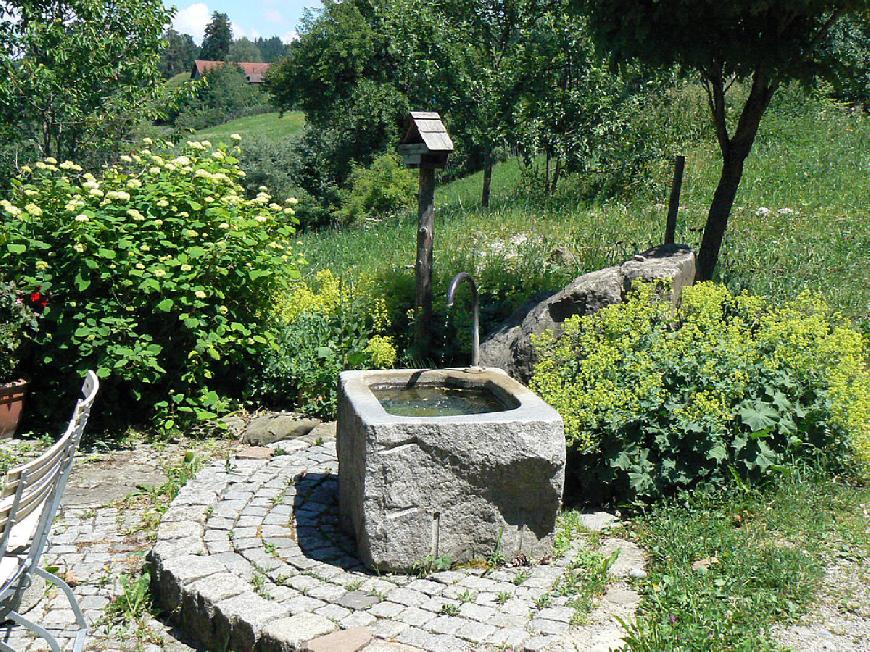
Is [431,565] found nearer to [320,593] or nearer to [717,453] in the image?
[320,593]

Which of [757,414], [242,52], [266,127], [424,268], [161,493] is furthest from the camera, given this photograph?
[242,52]

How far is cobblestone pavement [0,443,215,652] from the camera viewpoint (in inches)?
150

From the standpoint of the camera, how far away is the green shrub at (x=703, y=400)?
473 centimetres

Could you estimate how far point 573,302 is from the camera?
20.4ft

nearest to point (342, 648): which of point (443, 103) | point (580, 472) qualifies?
point (580, 472)

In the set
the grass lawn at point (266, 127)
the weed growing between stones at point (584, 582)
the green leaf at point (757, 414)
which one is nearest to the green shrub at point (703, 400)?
the green leaf at point (757, 414)

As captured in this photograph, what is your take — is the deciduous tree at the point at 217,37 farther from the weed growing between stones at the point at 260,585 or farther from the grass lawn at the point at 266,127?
the weed growing between stones at the point at 260,585

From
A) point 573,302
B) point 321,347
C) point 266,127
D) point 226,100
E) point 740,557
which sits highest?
point 226,100

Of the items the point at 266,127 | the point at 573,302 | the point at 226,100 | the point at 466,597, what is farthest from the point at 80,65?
the point at 226,100

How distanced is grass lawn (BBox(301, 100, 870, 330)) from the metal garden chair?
4.69 metres

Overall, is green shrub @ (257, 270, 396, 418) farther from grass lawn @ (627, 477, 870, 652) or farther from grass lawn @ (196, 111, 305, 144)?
grass lawn @ (196, 111, 305, 144)

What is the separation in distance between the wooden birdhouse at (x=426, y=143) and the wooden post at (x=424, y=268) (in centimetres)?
14

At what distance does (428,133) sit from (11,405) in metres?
3.83

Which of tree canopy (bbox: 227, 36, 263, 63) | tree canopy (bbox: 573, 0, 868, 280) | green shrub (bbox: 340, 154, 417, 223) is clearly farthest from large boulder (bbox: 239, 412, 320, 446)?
tree canopy (bbox: 227, 36, 263, 63)
